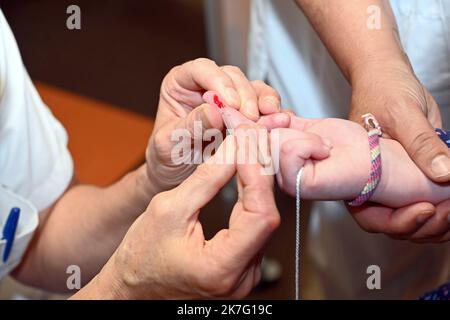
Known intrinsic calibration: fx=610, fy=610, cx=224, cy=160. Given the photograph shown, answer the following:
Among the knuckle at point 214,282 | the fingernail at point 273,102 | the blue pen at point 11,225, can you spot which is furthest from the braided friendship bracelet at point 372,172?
the blue pen at point 11,225

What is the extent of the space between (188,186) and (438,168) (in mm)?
285

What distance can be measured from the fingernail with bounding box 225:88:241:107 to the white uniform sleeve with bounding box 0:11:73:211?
31 cm

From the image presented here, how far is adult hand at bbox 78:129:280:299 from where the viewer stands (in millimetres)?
514

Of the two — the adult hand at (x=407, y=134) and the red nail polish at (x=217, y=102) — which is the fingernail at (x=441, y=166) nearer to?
the adult hand at (x=407, y=134)

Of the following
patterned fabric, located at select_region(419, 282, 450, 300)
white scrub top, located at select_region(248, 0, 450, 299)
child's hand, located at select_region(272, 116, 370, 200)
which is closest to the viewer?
child's hand, located at select_region(272, 116, 370, 200)

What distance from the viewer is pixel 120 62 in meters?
1.96

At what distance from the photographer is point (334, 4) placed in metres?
0.86

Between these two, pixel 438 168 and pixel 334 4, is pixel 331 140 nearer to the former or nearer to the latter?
pixel 438 168

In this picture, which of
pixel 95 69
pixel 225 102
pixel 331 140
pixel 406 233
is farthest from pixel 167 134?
pixel 95 69

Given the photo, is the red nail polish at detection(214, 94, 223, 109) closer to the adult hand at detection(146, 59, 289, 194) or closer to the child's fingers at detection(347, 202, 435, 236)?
the adult hand at detection(146, 59, 289, 194)

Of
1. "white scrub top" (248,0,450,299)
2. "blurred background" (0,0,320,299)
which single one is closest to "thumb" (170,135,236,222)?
"white scrub top" (248,0,450,299)

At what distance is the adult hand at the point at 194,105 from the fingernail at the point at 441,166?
166 millimetres

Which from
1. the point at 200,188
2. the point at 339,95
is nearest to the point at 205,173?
the point at 200,188

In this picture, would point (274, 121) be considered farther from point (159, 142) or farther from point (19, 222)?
point (19, 222)
